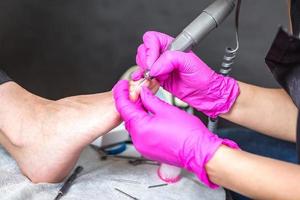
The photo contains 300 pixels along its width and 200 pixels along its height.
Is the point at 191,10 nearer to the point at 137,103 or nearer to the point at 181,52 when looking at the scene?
the point at 181,52

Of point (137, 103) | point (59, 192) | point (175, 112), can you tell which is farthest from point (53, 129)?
point (175, 112)

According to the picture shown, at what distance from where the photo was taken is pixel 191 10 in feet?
5.76

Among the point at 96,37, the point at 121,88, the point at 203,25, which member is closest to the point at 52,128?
the point at 121,88

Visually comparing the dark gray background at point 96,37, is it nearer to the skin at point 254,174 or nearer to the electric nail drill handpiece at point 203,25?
the electric nail drill handpiece at point 203,25

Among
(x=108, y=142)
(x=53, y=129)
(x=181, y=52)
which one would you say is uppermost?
(x=181, y=52)

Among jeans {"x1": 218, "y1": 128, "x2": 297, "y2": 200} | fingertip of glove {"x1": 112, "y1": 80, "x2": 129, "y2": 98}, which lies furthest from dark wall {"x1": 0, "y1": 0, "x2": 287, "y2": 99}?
fingertip of glove {"x1": 112, "y1": 80, "x2": 129, "y2": 98}

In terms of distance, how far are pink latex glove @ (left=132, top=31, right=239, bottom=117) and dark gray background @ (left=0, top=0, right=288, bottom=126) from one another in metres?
0.54

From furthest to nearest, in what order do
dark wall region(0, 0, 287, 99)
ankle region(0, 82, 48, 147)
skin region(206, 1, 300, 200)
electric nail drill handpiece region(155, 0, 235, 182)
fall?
dark wall region(0, 0, 287, 99), ankle region(0, 82, 48, 147), electric nail drill handpiece region(155, 0, 235, 182), skin region(206, 1, 300, 200)

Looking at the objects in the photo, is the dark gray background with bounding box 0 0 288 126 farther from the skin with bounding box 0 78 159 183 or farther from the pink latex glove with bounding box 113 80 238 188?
the pink latex glove with bounding box 113 80 238 188

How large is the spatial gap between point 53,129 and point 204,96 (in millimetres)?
475

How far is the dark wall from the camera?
1.74m

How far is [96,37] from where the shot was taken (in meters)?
1.93

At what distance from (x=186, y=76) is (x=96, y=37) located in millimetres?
856

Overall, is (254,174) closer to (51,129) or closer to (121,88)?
(121,88)
